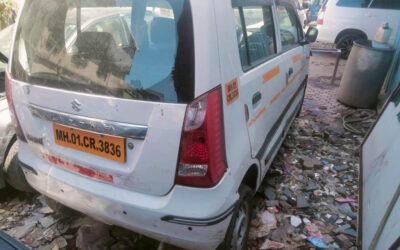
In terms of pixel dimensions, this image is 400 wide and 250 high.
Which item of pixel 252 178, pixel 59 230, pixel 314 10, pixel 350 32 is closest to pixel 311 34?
pixel 252 178

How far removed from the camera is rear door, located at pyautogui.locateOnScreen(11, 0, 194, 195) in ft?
4.32

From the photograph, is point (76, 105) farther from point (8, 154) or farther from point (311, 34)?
point (311, 34)

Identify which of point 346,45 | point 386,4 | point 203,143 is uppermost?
point 386,4

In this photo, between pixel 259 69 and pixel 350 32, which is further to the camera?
pixel 350 32

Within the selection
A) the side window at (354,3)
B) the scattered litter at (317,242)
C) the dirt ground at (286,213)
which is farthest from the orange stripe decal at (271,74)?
the side window at (354,3)

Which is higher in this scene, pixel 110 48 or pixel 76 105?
pixel 110 48

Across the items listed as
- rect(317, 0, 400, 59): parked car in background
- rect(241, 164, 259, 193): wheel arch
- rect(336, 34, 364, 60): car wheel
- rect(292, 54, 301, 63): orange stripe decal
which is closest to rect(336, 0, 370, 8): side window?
rect(317, 0, 400, 59): parked car in background

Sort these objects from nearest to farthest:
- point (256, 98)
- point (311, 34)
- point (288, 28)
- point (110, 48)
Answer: point (110, 48), point (256, 98), point (288, 28), point (311, 34)

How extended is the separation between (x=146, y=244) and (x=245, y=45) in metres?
1.67

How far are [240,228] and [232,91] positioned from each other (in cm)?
103

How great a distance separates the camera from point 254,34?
6.81 ft

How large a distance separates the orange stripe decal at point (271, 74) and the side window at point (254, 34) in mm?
111

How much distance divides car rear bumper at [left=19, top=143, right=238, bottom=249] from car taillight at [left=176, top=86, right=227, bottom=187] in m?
0.07

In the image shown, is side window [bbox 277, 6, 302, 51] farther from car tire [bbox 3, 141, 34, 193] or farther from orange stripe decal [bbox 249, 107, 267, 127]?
car tire [bbox 3, 141, 34, 193]
